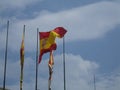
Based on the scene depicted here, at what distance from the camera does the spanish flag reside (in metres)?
35.9

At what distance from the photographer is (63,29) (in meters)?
36.2

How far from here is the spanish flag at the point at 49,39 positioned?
3594 cm

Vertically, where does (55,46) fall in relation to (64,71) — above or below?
above

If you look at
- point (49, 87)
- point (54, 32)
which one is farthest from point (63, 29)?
point (49, 87)

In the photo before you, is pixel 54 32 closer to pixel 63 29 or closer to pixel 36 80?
pixel 63 29

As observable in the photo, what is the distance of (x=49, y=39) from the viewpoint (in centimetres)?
3638

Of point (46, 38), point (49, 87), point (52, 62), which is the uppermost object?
point (46, 38)

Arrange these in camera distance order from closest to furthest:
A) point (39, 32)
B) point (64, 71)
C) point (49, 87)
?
1. point (49, 87)
2. point (39, 32)
3. point (64, 71)

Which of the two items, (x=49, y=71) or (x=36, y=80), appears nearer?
(x=49, y=71)

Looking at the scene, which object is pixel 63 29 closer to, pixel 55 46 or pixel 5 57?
pixel 55 46

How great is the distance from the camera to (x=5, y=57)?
3756 cm

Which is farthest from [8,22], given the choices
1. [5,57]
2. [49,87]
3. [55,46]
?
[49,87]

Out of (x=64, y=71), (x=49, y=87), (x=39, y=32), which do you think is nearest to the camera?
(x=49, y=87)

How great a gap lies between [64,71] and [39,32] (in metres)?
8.45
